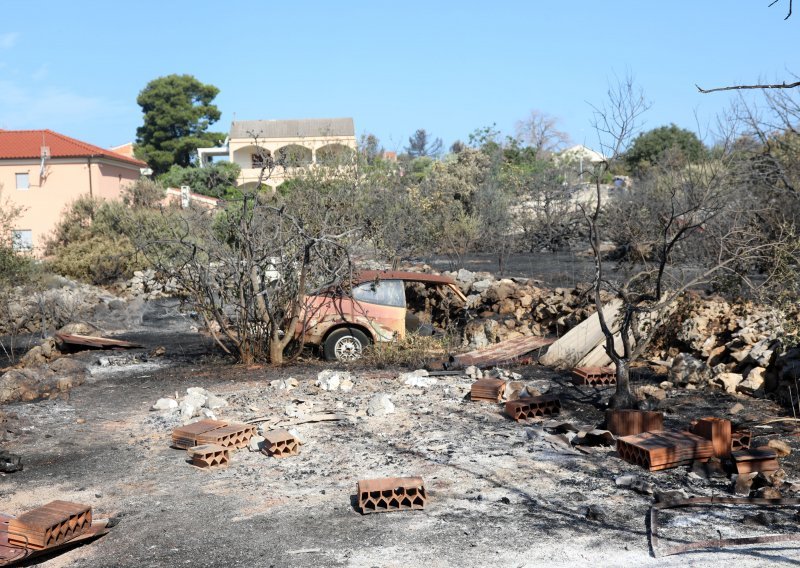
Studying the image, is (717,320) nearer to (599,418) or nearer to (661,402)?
(661,402)

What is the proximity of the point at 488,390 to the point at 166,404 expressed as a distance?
391 centimetres

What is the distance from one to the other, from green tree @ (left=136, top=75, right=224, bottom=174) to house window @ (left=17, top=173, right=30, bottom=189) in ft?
99.5

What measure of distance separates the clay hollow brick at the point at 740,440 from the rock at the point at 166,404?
6.26m

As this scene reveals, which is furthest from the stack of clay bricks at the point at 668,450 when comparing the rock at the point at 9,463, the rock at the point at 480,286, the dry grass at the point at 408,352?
the rock at the point at 480,286

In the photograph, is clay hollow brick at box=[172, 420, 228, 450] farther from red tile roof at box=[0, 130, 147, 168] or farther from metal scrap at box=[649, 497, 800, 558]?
red tile roof at box=[0, 130, 147, 168]

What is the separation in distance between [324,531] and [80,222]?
28025 millimetres

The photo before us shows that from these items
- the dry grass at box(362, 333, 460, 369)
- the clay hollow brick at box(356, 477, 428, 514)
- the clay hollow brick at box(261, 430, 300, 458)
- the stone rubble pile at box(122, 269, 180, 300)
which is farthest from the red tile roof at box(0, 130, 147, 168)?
the clay hollow brick at box(356, 477, 428, 514)

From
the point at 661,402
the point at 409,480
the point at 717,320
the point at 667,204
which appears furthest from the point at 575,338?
the point at 667,204

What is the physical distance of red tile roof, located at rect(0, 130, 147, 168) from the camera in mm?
36938

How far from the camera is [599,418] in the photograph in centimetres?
920

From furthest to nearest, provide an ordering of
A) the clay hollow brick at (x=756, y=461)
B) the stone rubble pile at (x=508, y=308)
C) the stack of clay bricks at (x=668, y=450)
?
the stone rubble pile at (x=508, y=308) → the stack of clay bricks at (x=668, y=450) → the clay hollow brick at (x=756, y=461)

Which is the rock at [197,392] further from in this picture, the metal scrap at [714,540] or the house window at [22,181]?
the house window at [22,181]

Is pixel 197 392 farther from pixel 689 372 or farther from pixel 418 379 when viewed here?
pixel 689 372

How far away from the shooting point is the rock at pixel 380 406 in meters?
9.45
